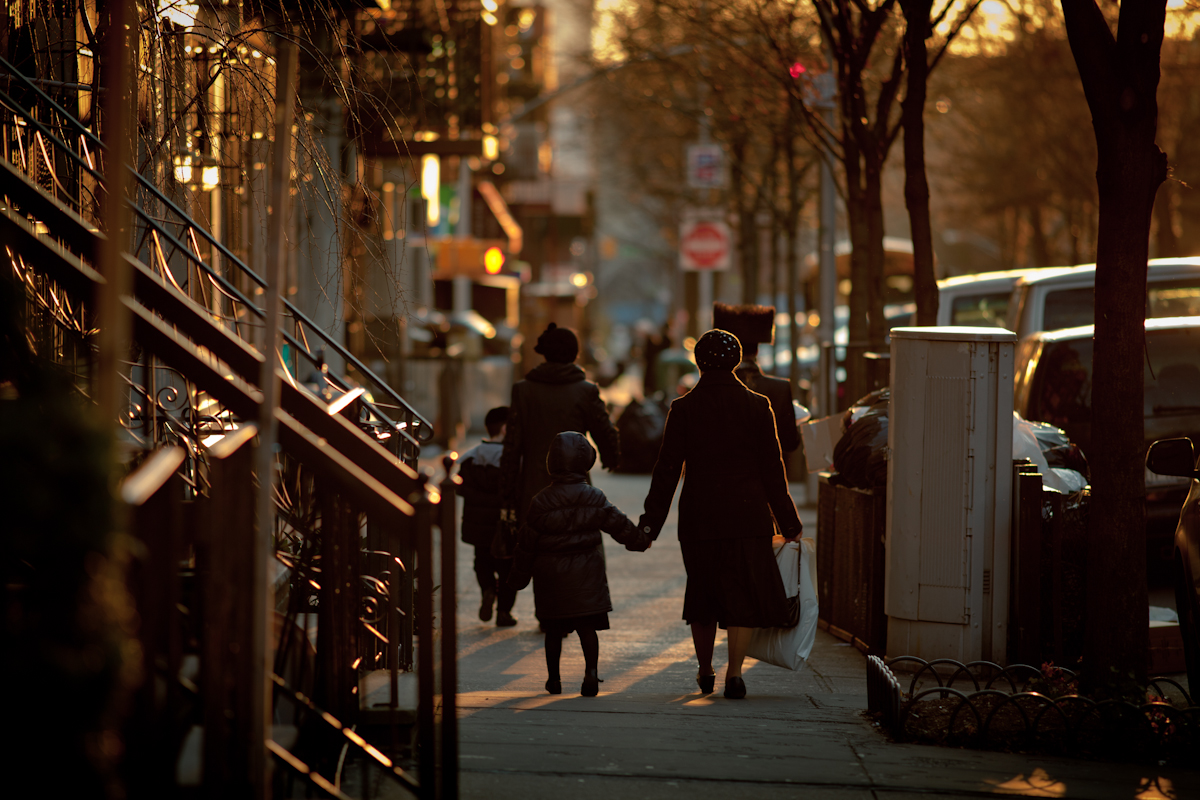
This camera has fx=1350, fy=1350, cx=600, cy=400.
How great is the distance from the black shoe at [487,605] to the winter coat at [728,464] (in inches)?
83.8

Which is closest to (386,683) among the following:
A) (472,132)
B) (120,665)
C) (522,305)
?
(120,665)

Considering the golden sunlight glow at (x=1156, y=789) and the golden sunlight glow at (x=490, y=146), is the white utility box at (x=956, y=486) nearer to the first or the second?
the golden sunlight glow at (x=1156, y=789)

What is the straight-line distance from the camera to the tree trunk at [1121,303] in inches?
213

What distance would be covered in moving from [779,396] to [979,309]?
737 centimetres

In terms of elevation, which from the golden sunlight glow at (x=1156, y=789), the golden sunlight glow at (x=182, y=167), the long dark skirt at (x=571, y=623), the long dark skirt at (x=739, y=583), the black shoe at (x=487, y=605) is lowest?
the black shoe at (x=487, y=605)

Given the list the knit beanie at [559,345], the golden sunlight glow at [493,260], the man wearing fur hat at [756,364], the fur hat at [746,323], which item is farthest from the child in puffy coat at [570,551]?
the golden sunlight glow at [493,260]

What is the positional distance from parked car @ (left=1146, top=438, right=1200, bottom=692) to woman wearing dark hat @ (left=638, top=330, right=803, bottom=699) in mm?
1640

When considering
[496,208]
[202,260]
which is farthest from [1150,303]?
[496,208]

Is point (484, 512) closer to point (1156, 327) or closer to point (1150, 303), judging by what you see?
point (1156, 327)

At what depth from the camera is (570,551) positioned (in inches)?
241

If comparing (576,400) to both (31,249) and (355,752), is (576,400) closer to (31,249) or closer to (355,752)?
(355,752)

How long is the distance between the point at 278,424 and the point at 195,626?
62cm

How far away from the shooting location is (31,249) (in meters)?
3.59

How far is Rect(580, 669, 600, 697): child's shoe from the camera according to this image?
241 inches
